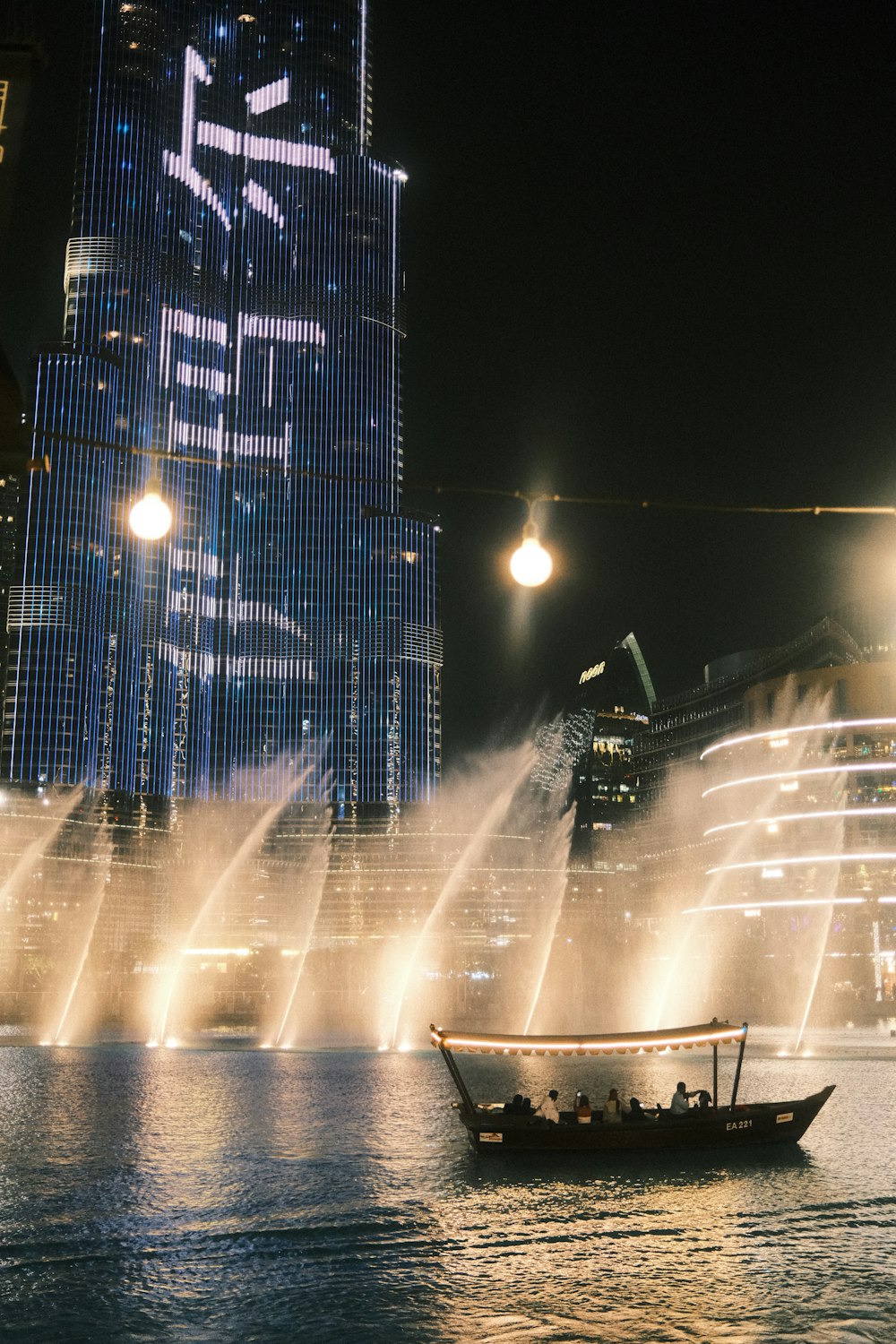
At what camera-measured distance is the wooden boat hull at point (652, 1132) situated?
43312 millimetres

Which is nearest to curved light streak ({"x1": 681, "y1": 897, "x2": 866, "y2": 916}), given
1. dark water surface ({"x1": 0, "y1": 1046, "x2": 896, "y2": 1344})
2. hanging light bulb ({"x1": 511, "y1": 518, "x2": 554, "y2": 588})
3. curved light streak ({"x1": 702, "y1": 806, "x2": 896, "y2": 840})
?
curved light streak ({"x1": 702, "y1": 806, "x2": 896, "y2": 840})

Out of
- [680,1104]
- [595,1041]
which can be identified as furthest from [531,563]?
[680,1104]

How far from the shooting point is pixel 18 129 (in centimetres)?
1451

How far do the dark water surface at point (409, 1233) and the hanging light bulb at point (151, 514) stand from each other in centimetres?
1779

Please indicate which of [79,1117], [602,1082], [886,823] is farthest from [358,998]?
[79,1117]

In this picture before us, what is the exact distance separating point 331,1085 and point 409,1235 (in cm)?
3969

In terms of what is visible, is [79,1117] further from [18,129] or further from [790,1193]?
[18,129]

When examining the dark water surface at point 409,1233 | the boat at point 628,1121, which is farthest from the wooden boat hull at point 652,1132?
the dark water surface at point 409,1233

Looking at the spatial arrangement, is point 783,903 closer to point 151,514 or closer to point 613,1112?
point 613,1112

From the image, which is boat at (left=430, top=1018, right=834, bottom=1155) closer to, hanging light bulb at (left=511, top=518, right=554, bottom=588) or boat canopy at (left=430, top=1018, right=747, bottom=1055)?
boat canopy at (left=430, top=1018, right=747, bottom=1055)

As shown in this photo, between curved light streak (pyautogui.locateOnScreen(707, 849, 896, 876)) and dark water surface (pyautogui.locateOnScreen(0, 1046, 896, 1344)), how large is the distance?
241 ft

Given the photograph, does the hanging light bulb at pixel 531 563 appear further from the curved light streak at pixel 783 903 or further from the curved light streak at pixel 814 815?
Result: the curved light streak at pixel 814 815

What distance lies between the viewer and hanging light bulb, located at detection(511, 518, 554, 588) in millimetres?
17750

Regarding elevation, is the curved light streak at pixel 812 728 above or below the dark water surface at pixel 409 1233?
above
